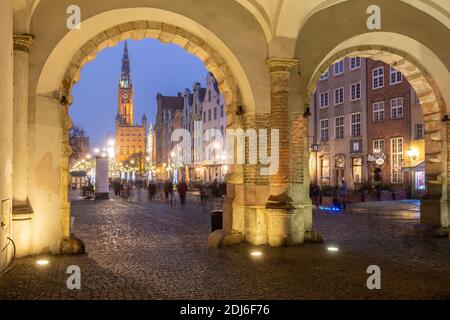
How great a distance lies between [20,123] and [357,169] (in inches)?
1211

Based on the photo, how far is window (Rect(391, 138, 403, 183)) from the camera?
32.9 metres

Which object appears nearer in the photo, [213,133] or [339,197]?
[339,197]

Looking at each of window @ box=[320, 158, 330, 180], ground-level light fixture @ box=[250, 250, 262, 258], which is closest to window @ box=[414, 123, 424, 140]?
window @ box=[320, 158, 330, 180]

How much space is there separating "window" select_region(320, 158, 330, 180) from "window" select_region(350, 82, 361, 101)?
5.67m

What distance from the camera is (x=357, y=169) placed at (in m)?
36.7

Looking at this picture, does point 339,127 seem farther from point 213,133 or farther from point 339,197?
point 213,133

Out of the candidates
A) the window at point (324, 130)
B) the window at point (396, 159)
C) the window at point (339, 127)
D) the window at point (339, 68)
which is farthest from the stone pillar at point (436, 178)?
the window at point (324, 130)

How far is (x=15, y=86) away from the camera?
9.15 m

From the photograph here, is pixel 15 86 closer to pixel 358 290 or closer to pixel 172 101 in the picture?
pixel 358 290

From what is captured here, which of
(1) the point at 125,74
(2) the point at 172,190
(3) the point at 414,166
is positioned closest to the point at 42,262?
(2) the point at 172,190

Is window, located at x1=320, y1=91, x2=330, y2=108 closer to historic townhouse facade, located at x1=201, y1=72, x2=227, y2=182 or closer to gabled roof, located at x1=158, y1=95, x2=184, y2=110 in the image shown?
historic townhouse facade, located at x1=201, y1=72, x2=227, y2=182

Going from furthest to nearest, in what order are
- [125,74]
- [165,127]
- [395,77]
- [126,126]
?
[125,74]
[126,126]
[165,127]
[395,77]

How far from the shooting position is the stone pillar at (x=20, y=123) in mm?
9164
